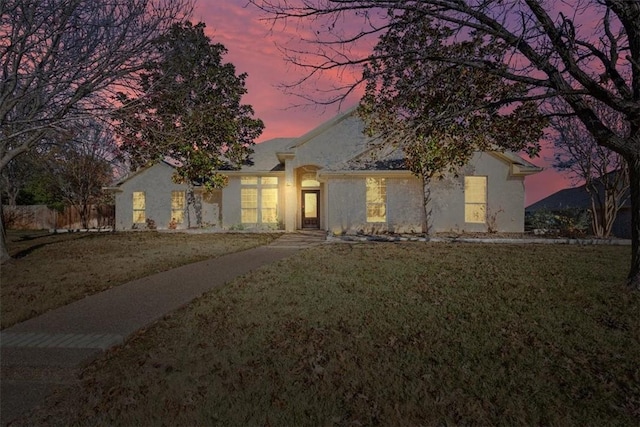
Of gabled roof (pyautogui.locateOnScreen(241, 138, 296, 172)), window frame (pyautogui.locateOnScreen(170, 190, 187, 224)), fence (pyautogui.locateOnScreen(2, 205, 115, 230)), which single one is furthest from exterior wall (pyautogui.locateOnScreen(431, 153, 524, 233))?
fence (pyautogui.locateOnScreen(2, 205, 115, 230))

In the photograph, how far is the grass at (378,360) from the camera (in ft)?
10.6

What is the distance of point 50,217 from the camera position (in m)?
29.5

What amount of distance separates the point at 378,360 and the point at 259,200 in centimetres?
1770

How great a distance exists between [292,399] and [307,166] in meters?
17.6

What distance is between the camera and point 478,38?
7.45m

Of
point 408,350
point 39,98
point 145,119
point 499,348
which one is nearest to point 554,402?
point 499,348

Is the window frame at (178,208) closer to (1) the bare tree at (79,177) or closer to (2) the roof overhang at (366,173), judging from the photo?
(1) the bare tree at (79,177)

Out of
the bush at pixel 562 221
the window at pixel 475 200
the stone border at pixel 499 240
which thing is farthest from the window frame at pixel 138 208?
the bush at pixel 562 221

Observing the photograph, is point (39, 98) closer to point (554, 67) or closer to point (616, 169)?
point (554, 67)

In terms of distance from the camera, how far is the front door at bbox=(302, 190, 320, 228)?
2225 cm

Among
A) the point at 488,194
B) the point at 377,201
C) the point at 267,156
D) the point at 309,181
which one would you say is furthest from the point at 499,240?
the point at 267,156

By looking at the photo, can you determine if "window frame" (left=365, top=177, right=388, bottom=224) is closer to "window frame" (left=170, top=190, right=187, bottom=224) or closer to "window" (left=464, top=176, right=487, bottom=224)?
"window" (left=464, top=176, right=487, bottom=224)

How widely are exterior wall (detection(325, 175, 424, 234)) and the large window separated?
4424 mm

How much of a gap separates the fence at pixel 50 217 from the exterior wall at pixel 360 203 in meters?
19.9
